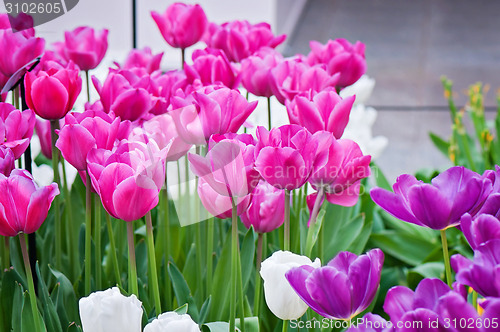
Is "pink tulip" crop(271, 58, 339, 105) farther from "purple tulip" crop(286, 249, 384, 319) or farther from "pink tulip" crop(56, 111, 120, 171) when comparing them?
"purple tulip" crop(286, 249, 384, 319)

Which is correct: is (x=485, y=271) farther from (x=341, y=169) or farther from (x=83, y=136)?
(x=83, y=136)

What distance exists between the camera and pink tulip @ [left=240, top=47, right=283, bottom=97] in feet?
2.39

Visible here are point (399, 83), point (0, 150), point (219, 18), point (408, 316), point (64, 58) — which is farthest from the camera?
point (399, 83)

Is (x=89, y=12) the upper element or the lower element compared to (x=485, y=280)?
lower

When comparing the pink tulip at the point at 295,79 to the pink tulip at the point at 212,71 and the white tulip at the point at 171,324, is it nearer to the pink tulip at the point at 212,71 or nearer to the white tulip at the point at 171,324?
the pink tulip at the point at 212,71

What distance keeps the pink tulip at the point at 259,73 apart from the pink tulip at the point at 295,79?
0.5 inches

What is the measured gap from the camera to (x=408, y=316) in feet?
1.11

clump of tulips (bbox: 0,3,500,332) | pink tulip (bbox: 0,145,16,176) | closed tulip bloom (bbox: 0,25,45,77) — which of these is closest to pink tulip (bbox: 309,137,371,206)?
clump of tulips (bbox: 0,3,500,332)

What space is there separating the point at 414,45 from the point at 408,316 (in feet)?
14.6

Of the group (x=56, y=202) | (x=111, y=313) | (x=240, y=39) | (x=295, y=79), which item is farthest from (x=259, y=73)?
(x=111, y=313)

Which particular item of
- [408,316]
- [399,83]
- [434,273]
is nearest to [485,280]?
[408,316]

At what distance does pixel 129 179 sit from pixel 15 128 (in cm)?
17

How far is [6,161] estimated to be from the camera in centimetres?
51

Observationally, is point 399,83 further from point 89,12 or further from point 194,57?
point 194,57
